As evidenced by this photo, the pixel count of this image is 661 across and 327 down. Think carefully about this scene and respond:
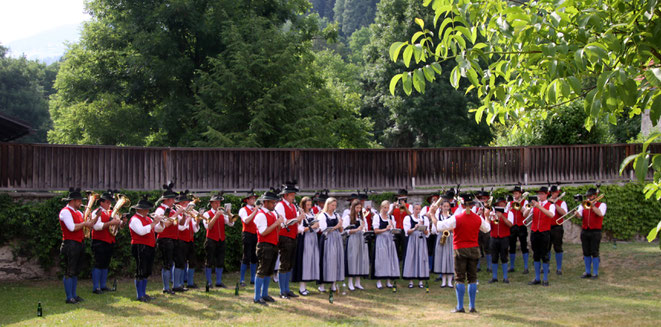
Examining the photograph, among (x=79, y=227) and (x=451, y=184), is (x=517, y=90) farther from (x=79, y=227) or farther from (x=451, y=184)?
(x=451, y=184)

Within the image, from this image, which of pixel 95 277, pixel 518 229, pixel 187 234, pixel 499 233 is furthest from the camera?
pixel 518 229

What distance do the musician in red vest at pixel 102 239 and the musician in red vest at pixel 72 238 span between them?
61 cm

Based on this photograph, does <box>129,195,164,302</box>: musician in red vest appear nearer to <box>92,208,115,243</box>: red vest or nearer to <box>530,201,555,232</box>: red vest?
<box>92,208,115,243</box>: red vest

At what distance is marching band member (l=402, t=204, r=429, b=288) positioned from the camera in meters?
14.5

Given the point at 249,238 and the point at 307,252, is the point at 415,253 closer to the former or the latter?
the point at 307,252

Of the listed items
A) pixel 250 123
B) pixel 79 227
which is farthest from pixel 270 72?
pixel 79 227

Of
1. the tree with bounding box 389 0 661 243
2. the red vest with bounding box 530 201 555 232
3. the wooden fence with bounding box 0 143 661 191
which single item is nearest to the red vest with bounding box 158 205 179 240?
the wooden fence with bounding box 0 143 661 191

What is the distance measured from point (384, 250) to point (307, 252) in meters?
1.97

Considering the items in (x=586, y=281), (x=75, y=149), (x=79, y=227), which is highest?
(x=75, y=149)

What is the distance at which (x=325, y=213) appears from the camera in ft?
43.8

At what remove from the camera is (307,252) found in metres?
13.4

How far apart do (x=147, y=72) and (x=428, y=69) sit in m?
22.6

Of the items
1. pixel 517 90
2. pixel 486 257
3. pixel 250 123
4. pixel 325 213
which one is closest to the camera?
pixel 517 90

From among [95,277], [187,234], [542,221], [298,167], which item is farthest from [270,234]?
[542,221]
